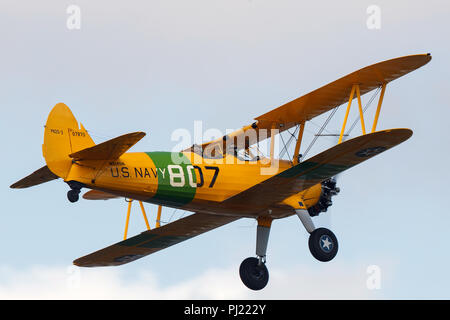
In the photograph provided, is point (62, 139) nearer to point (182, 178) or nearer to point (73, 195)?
point (73, 195)

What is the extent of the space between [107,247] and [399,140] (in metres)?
6.83

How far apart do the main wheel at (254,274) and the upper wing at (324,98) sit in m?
2.26

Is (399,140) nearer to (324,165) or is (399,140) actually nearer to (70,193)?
(324,165)

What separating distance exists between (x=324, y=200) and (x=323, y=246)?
4.05ft

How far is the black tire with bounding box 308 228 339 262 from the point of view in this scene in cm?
1711

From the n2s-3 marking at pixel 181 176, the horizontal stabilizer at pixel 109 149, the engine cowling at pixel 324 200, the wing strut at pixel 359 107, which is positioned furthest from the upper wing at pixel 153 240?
the wing strut at pixel 359 107

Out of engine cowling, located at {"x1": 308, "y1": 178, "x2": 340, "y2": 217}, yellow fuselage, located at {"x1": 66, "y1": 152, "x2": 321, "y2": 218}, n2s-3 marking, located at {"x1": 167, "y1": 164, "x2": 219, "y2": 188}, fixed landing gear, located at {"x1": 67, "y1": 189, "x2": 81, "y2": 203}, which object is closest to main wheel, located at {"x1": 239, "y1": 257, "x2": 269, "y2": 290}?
yellow fuselage, located at {"x1": 66, "y1": 152, "x2": 321, "y2": 218}

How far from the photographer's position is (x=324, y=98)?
1758cm

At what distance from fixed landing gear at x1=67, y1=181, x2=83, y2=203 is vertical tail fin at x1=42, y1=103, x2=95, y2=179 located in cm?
19

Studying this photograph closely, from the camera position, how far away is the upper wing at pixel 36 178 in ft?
54.5

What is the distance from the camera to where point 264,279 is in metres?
18.0

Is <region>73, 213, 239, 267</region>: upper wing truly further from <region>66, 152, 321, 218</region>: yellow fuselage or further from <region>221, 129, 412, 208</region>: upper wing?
<region>221, 129, 412, 208</region>: upper wing

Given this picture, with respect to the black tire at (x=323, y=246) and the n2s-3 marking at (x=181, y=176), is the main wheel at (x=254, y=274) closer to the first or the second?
the black tire at (x=323, y=246)

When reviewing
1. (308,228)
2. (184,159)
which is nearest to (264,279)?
(308,228)
